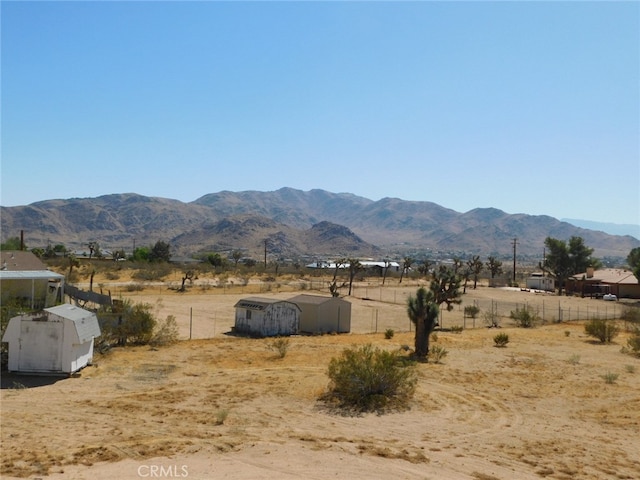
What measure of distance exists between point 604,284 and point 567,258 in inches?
403

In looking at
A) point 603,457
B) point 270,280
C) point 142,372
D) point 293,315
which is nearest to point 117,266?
point 270,280

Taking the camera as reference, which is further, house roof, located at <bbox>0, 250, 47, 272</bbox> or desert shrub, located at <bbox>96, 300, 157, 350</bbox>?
house roof, located at <bbox>0, 250, 47, 272</bbox>

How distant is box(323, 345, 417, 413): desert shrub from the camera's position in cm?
1712

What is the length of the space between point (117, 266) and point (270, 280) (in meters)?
21.9

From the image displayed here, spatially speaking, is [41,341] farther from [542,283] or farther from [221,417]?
[542,283]

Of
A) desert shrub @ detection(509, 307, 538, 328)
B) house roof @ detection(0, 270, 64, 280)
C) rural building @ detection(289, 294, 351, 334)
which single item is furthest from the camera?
desert shrub @ detection(509, 307, 538, 328)

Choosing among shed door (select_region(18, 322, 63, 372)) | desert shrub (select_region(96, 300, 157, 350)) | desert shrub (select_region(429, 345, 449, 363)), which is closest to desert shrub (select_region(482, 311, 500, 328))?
desert shrub (select_region(429, 345, 449, 363))

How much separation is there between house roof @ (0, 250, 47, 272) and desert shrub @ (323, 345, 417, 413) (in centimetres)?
2423

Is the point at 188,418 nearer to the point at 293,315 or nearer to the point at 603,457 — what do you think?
the point at 603,457

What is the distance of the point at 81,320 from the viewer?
67.3 feet

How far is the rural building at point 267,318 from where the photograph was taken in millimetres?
32438

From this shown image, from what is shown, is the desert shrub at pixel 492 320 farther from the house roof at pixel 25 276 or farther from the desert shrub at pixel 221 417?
the desert shrub at pixel 221 417

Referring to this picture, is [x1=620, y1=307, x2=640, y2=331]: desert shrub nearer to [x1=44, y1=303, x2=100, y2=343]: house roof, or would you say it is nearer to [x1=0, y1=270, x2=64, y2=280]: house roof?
[x1=44, y1=303, x2=100, y2=343]: house roof

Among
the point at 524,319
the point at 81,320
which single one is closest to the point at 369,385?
the point at 81,320
